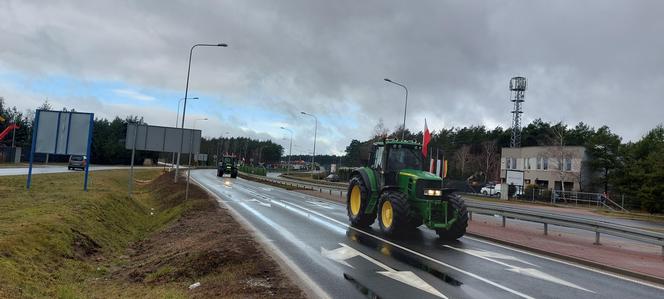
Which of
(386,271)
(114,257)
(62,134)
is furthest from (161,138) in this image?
(386,271)

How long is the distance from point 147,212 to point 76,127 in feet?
16.2

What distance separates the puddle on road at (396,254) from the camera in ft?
29.3

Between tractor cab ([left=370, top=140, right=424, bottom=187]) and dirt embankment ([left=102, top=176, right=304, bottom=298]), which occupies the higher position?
tractor cab ([left=370, top=140, right=424, bottom=187])

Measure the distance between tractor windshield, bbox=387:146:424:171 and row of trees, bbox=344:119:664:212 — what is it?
68cm

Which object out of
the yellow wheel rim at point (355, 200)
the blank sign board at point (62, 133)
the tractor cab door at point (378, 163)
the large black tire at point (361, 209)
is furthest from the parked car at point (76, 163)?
the tractor cab door at point (378, 163)

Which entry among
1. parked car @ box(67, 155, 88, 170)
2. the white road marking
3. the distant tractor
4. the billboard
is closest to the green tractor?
the white road marking

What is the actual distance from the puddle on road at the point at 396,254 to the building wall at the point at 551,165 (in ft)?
175

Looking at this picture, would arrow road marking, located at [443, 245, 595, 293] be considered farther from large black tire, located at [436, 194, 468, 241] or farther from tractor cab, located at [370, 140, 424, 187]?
tractor cab, located at [370, 140, 424, 187]

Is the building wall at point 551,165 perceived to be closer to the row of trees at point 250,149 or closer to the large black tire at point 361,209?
the large black tire at point 361,209

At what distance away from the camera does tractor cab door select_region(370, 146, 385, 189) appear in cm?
1539

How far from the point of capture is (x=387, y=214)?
47.1 feet

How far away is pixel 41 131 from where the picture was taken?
2095 cm

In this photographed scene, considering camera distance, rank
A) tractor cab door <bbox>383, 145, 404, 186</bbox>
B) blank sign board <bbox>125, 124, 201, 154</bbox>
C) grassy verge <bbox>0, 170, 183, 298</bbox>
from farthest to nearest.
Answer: blank sign board <bbox>125, 124, 201, 154</bbox>, tractor cab door <bbox>383, 145, 404, 186</bbox>, grassy verge <bbox>0, 170, 183, 298</bbox>

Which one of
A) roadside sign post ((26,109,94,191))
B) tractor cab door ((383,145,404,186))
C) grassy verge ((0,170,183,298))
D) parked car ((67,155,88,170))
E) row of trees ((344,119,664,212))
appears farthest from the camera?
parked car ((67,155,88,170))
